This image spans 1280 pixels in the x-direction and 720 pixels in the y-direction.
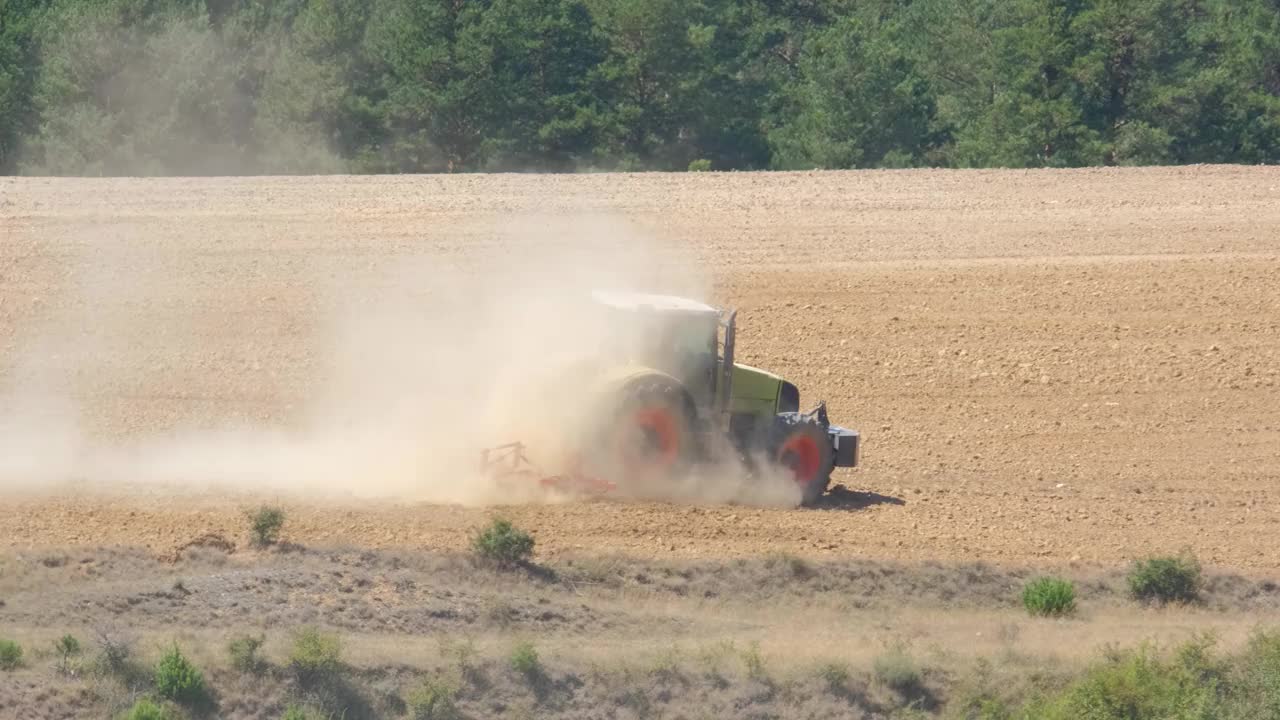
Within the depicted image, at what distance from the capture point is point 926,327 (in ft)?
89.7

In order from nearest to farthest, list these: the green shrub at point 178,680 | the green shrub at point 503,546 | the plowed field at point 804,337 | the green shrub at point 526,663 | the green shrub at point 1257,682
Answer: the green shrub at point 178,680 → the green shrub at point 526,663 → the green shrub at point 1257,682 → the green shrub at point 503,546 → the plowed field at point 804,337

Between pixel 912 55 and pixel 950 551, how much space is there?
104ft

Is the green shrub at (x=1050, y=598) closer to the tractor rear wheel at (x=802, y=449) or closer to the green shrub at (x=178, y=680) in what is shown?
the tractor rear wheel at (x=802, y=449)

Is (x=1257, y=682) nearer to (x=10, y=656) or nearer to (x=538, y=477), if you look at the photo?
(x=538, y=477)

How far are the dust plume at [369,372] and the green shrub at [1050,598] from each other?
3.11m

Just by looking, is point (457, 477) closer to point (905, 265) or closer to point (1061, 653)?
point (1061, 653)

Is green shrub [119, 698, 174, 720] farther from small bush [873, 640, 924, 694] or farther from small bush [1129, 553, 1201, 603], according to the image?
small bush [1129, 553, 1201, 603]

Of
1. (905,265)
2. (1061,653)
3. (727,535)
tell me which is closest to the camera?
(1061,653)

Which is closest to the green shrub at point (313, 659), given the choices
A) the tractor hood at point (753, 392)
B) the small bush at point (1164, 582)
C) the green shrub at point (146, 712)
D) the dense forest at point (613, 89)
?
the green shrub at point (146, 712)

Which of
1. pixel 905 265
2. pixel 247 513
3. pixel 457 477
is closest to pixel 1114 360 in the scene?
pixel 905 265

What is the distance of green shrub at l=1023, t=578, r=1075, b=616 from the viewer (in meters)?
17.1

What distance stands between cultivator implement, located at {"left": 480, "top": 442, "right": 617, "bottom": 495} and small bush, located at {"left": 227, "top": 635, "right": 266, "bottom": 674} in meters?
5.00

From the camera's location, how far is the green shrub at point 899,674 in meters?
15.3

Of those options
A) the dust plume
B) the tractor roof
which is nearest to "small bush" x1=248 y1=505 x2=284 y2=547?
the dust plume
